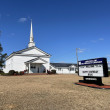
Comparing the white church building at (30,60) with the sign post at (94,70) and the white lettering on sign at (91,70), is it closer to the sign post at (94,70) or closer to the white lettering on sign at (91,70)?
the white lettering on sign at (91,70)

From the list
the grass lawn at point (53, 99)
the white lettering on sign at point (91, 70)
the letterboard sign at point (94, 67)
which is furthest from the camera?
the white lettering on sign at point (91, 70)

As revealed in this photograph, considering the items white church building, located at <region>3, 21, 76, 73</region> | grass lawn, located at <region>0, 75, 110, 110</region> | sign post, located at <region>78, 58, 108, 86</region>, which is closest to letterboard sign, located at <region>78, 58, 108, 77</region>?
sign post, located at <region>78, 58, 108, 86</region>

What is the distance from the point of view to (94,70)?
12.0 metres

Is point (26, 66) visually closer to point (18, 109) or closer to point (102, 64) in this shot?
point (102, 64)

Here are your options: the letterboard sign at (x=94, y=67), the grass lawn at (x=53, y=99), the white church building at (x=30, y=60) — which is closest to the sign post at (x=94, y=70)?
the letterboard sign at (x=94, y=67)

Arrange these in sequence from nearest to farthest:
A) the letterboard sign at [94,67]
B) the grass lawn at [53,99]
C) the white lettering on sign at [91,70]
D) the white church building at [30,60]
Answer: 1. the grass lawn at [53,99]
2. the letterboard sign at [94,67]
3. the white lettering on sign at [91,70]
4. the white church building at [30,60]

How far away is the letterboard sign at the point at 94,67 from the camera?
11.2m

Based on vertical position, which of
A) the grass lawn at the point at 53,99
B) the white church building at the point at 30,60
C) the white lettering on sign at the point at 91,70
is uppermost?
the white church building at the point at 30,60

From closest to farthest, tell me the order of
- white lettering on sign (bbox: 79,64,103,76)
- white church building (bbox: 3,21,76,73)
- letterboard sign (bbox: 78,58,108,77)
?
letterboard sign (bbox: 78,58,108,77) < white lettering on sign (bbox: 79,64,103,76) < white church building (bbox: 3,21,76,73)

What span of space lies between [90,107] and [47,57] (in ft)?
105

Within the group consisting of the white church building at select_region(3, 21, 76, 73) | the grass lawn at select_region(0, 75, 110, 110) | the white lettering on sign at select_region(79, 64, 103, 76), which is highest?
the white church building at select_region(3, 21, 76, 73)

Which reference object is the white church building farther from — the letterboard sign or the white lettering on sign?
the letterboard sign

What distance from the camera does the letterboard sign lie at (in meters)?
11.2

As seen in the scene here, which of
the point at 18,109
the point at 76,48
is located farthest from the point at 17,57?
the point at 18,109
